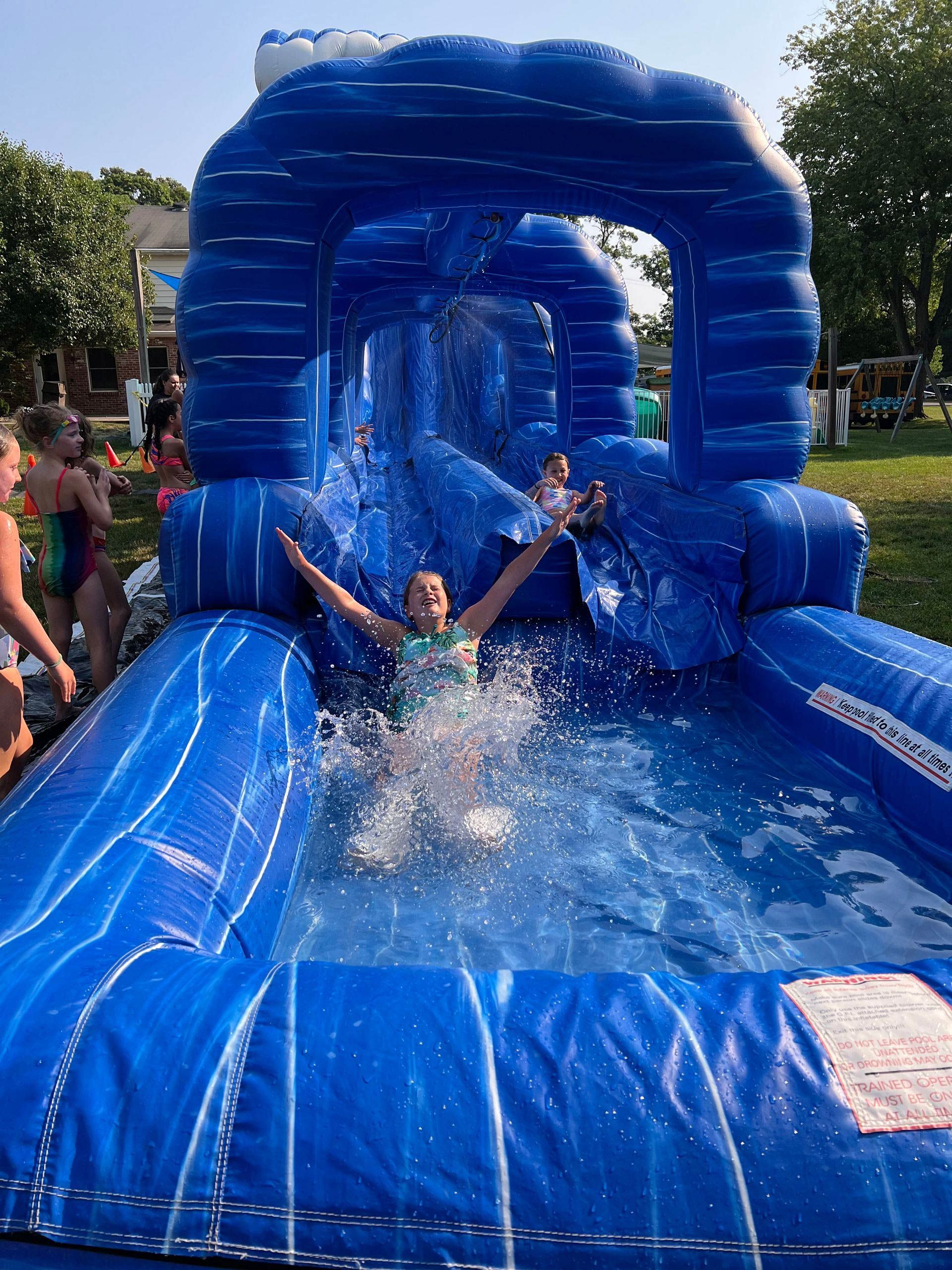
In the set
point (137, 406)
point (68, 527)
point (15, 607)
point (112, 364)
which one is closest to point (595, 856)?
point (15, 607)

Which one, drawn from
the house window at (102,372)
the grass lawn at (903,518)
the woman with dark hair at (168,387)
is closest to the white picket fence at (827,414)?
the grass lawn at (903,518)

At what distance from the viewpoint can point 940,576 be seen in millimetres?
5812

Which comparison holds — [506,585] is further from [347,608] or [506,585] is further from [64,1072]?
[64,1072]

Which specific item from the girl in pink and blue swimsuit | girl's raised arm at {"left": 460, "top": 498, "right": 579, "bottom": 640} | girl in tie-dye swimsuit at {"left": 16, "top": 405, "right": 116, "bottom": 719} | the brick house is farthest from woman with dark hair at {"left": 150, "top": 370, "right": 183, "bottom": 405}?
the brick house

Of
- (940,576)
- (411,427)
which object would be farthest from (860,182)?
(940,576)

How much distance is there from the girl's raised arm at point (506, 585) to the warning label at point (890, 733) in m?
1.10

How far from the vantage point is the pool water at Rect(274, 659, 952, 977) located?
2.23 metres

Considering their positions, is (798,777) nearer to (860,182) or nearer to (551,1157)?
(551,1157)

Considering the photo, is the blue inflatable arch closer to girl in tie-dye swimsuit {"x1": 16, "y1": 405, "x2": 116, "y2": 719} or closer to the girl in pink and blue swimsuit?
girl in tie-dye swimsuit {"x1": 16, "y1": 405, "x2": 116, "y2": 719}

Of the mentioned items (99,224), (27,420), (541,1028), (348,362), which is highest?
(99,224)

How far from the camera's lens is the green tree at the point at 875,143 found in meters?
19.3

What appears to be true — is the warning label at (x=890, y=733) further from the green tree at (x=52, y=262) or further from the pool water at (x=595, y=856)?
the green tree at (x=52, y=262)

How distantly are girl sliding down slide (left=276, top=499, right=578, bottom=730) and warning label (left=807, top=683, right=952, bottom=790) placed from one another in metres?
1.09

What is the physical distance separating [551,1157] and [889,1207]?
1.44 ft
